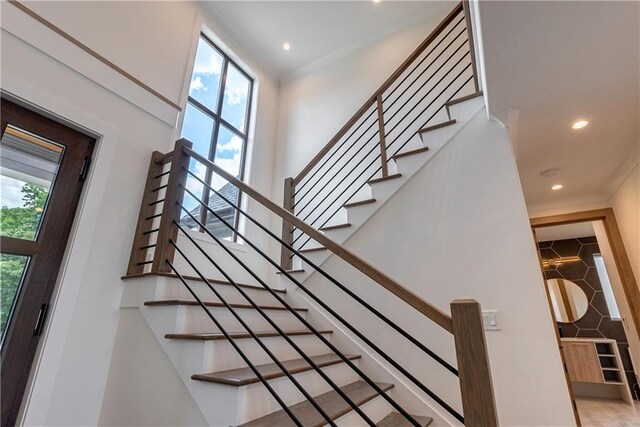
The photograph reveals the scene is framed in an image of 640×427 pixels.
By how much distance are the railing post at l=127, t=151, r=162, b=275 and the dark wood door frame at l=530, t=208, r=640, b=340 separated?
4.44m

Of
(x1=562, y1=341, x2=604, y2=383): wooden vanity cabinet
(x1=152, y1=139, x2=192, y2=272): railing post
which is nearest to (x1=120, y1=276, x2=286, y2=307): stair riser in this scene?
(x1=152, y1=139, x2=192, y2=272): railing post

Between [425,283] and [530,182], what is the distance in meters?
2.04

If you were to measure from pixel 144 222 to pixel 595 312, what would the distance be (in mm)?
6389

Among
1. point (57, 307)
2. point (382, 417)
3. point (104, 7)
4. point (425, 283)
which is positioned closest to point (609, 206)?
point (425, 283)

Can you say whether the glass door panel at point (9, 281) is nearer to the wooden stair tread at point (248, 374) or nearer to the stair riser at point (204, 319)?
the stair riser at point (204, 319)

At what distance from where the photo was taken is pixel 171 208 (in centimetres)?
212

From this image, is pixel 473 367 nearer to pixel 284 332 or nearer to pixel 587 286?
pixel 284 332

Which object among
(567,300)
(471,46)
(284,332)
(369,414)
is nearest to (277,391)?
(284,332)

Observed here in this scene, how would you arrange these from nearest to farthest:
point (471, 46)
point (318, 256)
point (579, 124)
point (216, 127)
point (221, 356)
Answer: point (221, 356)
point (579, 124)
point (471, 46)
point (318, 256)
point (216, 127)

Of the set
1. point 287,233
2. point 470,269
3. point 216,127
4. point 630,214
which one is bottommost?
point 470,269

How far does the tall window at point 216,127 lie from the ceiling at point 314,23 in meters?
0.47

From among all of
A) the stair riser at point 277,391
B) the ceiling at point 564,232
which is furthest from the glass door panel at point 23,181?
the ceiling at point 564,232

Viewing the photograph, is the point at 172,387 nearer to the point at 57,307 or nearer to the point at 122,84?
the point at 57,307

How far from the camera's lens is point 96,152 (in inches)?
85.4
